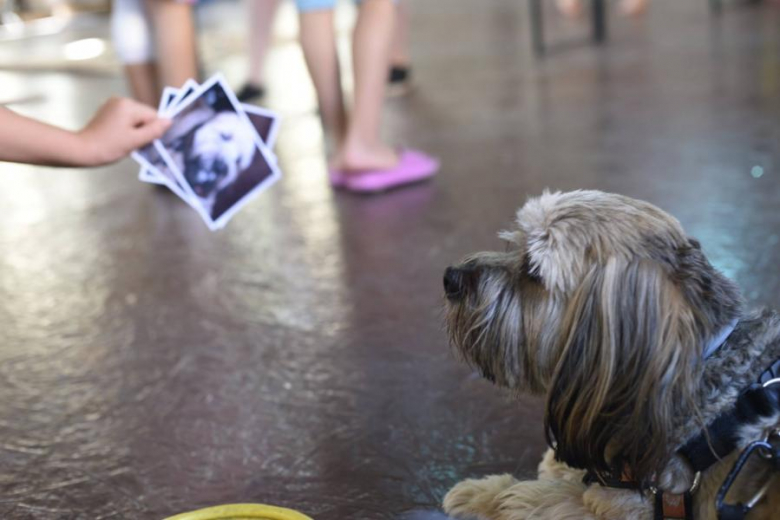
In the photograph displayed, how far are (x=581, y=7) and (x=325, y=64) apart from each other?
7.13 m

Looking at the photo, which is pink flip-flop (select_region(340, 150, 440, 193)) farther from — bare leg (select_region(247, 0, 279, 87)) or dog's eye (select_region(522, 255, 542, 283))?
dog's eye (select_region(522, 255, 542, 283))

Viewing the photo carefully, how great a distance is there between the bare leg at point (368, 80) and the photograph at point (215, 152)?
1863mm

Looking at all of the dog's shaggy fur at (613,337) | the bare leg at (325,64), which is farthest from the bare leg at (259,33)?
the dog's shaggy fur at (613,337)

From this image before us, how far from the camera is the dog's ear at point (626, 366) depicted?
1820mm

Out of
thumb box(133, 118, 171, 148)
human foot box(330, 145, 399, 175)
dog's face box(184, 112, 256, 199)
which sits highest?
thumb box(133, 118, 171, 148)

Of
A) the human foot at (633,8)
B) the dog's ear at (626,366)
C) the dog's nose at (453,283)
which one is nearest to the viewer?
the dog's ear at (626,366)

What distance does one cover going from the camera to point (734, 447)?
1.92 meters

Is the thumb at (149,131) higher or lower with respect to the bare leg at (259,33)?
lower

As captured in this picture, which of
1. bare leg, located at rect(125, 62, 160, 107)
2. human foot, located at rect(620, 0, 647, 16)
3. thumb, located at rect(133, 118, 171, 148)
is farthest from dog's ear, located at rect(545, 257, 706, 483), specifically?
human foot, located at rect(620, 0, 647, 16)

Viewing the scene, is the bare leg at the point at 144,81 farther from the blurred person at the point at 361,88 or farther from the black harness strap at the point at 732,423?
the black harness strap at the point at 732,423

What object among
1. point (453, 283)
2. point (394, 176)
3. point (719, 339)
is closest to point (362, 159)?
point (394, 176)

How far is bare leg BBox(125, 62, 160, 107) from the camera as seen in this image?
5254mm

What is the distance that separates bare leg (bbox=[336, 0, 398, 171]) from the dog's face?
1.93 meters

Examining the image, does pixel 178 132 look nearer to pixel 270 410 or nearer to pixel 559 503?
pixel 270 410
